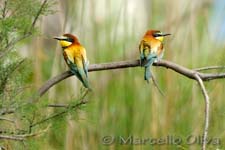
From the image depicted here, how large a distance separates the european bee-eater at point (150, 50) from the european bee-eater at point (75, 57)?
4.5 inches

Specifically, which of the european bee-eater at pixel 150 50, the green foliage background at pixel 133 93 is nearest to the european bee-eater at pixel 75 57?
the european bee-eater at pixel 150 50

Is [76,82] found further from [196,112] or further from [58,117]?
[58,117]

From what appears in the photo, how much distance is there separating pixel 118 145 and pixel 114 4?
150 centimetres

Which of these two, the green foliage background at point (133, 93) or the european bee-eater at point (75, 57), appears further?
the green foliage background at point (133, 93)

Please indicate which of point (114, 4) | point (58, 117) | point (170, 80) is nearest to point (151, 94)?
point (170, 80)

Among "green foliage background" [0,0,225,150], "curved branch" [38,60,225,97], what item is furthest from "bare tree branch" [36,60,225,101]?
"green foliage background" [0,0,225,150]

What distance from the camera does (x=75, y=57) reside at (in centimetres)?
135

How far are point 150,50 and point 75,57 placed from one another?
151 millimetres

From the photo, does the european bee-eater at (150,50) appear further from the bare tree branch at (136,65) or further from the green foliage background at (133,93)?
the green foliage background at (133,93)

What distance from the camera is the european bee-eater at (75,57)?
1.32 meters

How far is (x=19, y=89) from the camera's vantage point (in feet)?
4.50

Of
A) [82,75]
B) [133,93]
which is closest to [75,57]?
[82,75]

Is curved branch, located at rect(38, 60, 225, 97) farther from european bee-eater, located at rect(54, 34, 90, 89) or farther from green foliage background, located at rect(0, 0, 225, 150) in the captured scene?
green foliage background, located at rect(0, 0, 225, 150)

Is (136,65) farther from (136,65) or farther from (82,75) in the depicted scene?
(82,75)
